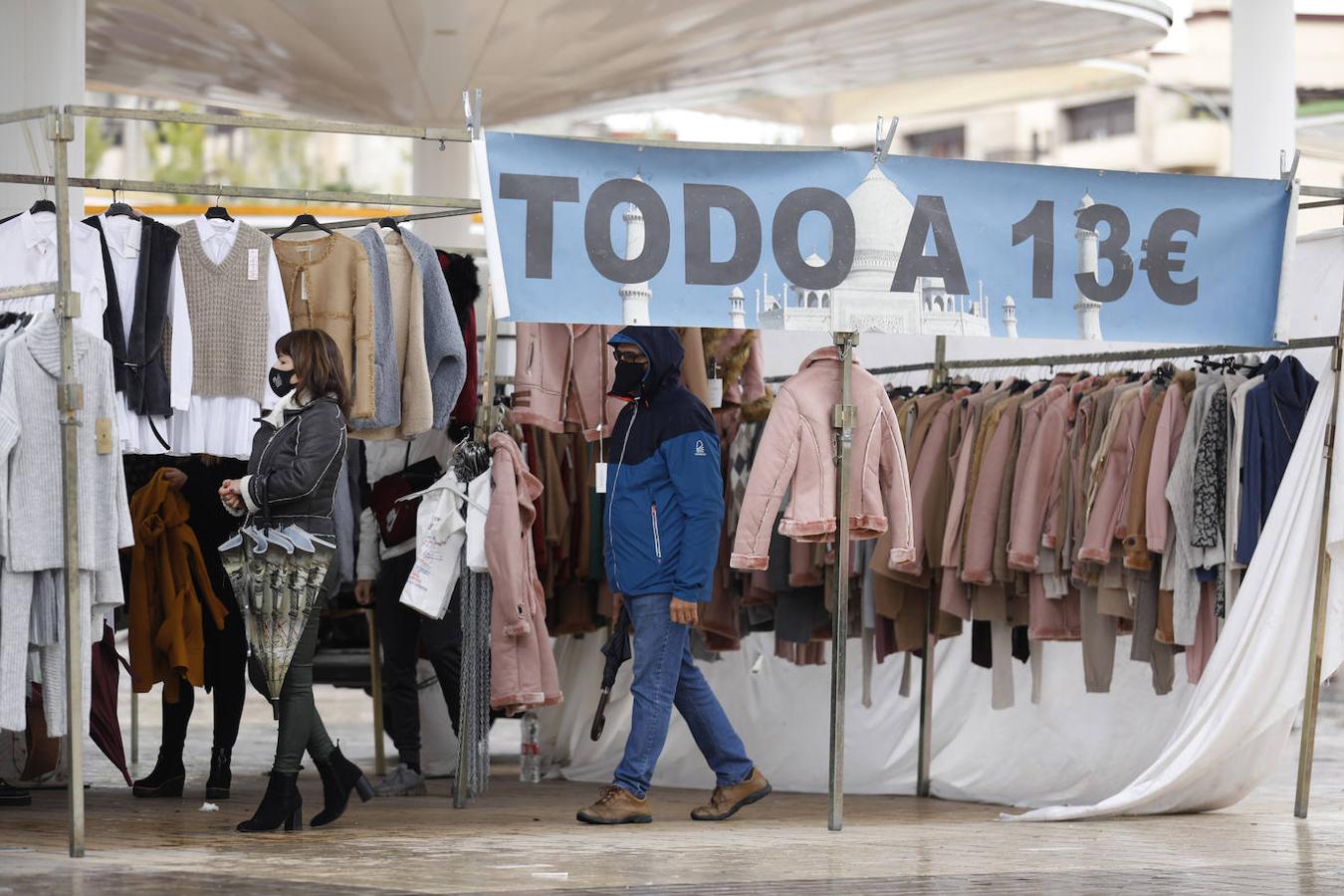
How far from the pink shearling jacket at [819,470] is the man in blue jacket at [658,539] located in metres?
0.21

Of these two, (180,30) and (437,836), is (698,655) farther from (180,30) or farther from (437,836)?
(180,30)

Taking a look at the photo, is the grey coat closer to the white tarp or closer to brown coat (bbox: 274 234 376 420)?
brown coat (bbox: 274 234 376 420)

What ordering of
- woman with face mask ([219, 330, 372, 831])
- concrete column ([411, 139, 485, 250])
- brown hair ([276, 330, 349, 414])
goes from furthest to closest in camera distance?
concrete column ([411, 139, 485, 250])
brown hair ([276, 330, 349, 414])
woman with face mask ([219, 330, 372, 831])

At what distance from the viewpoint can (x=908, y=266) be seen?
23.8 ft

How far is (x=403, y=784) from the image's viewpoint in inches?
356

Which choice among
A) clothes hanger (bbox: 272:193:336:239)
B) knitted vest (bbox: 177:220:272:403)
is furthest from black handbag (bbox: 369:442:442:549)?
clothes hanger (bbox: 272:193:336:239)

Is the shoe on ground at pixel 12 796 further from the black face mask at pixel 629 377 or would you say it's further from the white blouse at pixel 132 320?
the black face mask at pixel 629 377

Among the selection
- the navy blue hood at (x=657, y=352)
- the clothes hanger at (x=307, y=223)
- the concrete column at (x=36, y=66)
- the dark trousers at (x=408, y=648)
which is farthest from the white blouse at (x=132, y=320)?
the concrete column at (x=36, y=66)

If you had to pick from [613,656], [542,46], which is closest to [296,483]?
[613,656]

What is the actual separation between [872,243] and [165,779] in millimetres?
4433

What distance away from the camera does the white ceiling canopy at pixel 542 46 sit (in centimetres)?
1461

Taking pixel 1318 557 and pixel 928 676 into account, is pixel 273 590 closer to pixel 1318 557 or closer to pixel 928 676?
pixel 928 676

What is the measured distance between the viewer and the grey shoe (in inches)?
355

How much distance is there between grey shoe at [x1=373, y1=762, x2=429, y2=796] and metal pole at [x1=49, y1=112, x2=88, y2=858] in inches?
108
